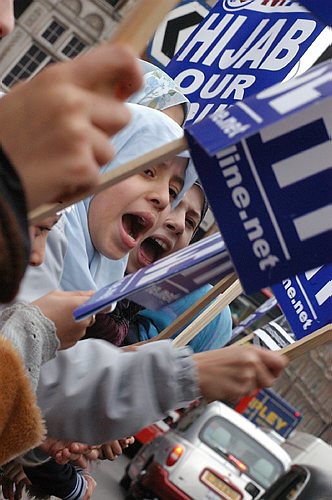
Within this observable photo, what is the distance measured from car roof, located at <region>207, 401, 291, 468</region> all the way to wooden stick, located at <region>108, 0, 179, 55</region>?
39.0 feet

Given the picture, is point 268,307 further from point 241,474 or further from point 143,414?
point 241,474

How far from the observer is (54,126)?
1.18 meters

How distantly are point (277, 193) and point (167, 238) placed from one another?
6.16ft

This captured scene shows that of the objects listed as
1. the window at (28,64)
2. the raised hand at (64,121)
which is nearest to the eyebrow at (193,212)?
the raised hand at (64,121)

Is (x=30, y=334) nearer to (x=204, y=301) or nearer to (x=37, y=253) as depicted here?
(x=37, y=253)

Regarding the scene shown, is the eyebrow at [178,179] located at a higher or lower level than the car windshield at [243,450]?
higher

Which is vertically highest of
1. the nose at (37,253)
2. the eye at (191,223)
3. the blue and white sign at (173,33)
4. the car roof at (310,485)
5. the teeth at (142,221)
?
the nose at (37,253)

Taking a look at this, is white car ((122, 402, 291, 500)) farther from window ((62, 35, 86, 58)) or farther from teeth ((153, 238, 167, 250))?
window ((62, 35, 86, 58))

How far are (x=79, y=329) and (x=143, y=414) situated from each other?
13.7 inches

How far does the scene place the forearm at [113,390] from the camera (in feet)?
7.98

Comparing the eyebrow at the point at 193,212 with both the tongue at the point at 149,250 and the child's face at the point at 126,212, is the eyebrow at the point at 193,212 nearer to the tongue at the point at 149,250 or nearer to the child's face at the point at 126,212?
the tongue at the point at 149,250

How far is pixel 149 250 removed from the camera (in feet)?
13.0

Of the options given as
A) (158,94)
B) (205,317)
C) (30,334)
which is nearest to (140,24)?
(30,334)

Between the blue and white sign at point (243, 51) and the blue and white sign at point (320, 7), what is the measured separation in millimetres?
2401
